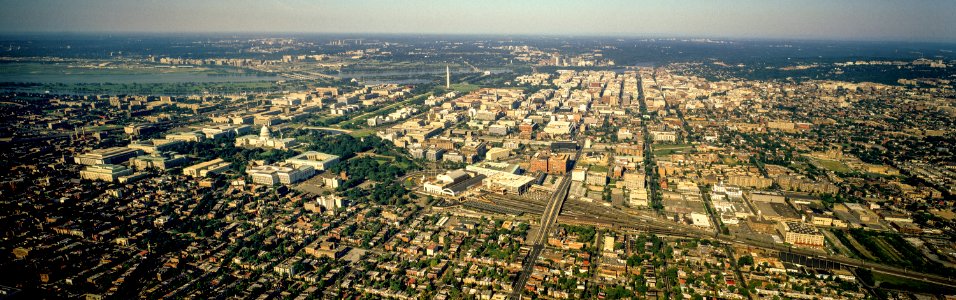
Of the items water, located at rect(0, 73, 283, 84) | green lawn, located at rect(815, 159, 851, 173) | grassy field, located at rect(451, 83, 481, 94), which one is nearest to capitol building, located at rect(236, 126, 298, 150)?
grassy field, located at rect(451, 83, 481, 94)

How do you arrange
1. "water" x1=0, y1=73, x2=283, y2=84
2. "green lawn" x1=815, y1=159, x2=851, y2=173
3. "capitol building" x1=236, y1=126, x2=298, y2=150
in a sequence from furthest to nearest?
"water" x1=0, y1=73, x2=283, y2=84 < "capitol building" x1=236, y1=126, x2=298, y2=150 < "green lawn" x1=815, y1=159, x2=851, y2=173

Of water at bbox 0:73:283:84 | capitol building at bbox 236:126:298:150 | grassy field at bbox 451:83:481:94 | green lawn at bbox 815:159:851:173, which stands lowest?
green lawn at bbox 815:159:851:173

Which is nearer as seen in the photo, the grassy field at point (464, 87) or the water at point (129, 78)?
the grassy field at point (464, 87)

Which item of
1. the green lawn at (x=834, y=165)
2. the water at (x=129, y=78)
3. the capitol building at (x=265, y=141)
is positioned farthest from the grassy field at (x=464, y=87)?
the green lawn at (x=834, y=165)

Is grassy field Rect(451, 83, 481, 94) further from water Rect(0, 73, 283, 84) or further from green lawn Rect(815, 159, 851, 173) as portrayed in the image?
green lawn Rect(815, 159, 851, 173)

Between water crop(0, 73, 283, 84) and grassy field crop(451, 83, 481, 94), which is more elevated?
water crop(0, 73, 283, 84)

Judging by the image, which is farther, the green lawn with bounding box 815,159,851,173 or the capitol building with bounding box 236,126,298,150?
the capitol building with bounding box 236,126,298,150

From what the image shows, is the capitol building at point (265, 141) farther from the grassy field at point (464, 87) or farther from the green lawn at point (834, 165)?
the green lawn at point (834, 165)

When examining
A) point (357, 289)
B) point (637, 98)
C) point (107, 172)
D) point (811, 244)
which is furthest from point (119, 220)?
point (637, 98)
